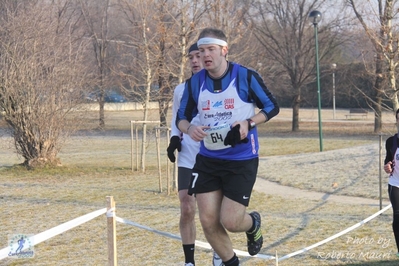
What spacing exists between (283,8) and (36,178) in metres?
25.5

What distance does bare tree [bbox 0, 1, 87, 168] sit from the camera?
62.8 ft

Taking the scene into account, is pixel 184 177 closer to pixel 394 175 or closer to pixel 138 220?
pixel 394 175

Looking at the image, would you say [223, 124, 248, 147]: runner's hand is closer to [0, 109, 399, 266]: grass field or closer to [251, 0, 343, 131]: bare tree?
[0, 109, 399, 266]: grass field

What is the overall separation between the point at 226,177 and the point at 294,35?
3502cm

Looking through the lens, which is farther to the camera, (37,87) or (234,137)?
(37,87)

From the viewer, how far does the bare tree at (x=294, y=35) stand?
38750 mm

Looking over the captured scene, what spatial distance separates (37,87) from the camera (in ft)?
63.3

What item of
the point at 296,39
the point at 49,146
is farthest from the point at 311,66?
the point at 49,146

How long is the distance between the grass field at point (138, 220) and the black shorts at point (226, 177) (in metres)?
2.61

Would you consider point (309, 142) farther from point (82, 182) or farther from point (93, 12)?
point (93, 12)

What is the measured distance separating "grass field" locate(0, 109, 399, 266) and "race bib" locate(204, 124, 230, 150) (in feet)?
9.52

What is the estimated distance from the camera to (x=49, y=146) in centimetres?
1998

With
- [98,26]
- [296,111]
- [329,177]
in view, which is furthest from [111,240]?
[98,26]

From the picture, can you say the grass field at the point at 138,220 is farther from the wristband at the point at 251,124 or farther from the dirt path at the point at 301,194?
the wristband at the point at 251,124
